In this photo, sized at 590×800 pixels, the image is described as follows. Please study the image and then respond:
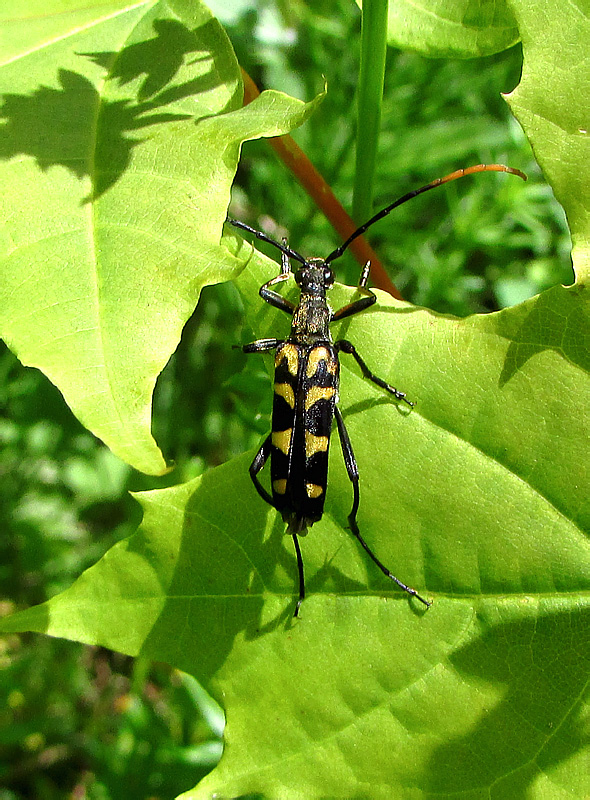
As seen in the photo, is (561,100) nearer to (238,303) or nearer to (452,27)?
(452,27)

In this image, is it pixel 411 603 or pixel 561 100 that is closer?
pixel 561 100

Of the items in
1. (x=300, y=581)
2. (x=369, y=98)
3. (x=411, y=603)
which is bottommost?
(x=411, y=603)

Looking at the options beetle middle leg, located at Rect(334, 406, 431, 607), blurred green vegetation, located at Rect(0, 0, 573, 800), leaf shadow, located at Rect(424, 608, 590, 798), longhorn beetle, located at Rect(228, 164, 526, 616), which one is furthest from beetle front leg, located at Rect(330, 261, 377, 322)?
blurred green vegetation, located at Rect(0, 0, 573, 800)

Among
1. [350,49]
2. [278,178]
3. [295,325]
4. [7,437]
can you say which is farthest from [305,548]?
[350,49]

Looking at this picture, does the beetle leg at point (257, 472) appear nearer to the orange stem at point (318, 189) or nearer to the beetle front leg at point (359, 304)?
the beetle front leg at point (359, 304)

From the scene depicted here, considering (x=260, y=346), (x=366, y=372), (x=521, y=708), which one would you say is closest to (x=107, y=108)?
(x=366, y=372)

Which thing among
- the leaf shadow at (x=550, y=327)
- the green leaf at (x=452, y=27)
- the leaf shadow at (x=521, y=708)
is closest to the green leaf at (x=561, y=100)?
the leaf shadow at (x=550, y=327)
